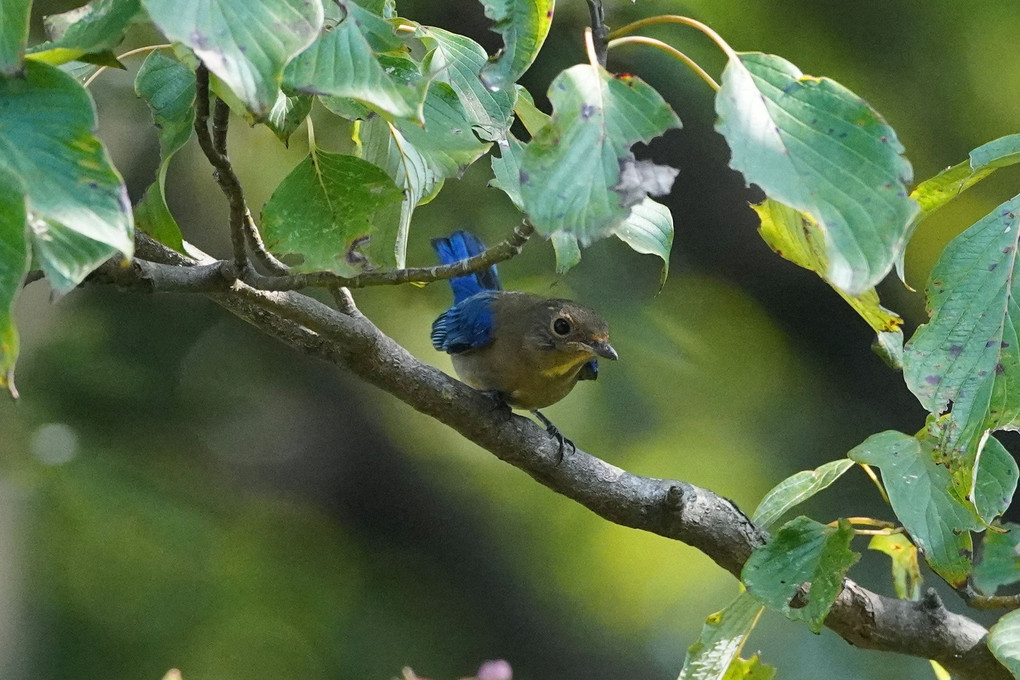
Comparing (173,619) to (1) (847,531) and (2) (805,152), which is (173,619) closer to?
(1) (847,531)

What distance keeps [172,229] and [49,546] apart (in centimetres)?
327

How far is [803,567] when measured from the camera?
1.77 metres

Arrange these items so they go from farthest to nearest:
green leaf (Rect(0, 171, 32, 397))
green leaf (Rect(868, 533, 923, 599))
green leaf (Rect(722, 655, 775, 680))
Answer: green leaf (Rect(868, 533, 923, 599))
green leaf (Rect(722, 655, 775, 680))
green leaf (Rect(0, 171, 32, 397))

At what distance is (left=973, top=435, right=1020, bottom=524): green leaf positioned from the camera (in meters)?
1.68

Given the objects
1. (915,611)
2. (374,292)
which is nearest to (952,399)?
(915,611)

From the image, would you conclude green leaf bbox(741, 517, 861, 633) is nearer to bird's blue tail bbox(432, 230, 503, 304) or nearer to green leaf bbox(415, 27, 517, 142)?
green leaf bbox(415, 27, 517, 142)

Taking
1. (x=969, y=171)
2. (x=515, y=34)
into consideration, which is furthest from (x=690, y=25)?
(x=969, y=171)

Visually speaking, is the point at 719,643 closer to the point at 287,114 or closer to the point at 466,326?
the point at 287,114

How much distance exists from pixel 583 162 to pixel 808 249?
1.19 feet

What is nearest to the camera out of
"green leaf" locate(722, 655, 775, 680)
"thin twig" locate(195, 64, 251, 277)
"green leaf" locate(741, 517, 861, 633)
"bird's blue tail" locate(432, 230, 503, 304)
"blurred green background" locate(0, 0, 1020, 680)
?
"thin twig" locate(195, 64, 251, 277)

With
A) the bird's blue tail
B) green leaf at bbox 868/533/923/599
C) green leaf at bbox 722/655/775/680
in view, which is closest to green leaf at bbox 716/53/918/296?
green leaf at bbox 722/655/775/680

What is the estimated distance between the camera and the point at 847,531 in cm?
180

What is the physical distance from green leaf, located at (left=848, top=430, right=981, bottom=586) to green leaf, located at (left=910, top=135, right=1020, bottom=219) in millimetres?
424

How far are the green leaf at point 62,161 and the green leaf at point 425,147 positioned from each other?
0.40m
